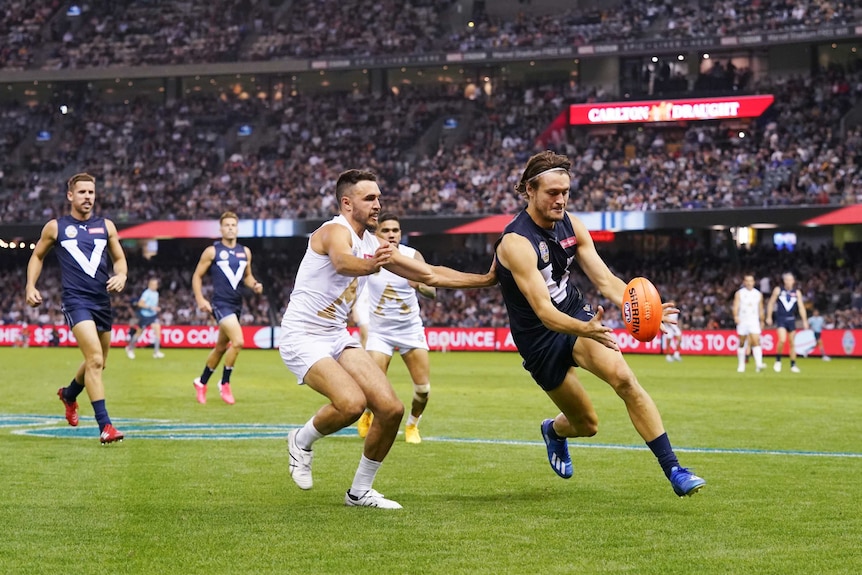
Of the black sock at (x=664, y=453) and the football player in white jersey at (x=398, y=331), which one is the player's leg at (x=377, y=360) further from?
the black sock at (x=664, y=453)

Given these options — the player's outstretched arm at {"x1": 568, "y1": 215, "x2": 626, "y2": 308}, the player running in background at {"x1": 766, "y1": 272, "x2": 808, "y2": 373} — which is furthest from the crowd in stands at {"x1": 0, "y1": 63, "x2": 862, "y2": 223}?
the player's outstretched arm at {"x1": 568, "y1": 215, "x2": 626, "y2": 308}

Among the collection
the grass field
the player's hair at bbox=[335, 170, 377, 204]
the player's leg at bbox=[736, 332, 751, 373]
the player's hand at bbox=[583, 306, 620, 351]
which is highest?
the player's hair at bbox=[335, 170, 377, 204]

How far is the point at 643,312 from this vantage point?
8188 mm

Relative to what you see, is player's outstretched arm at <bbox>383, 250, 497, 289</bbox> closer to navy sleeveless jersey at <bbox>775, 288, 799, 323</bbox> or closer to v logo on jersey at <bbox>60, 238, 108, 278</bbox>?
v logo on jersey at <bbox>60, 238, 108, 278</bbox>

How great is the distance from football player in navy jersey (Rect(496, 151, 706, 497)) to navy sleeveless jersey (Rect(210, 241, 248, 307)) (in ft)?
33.1

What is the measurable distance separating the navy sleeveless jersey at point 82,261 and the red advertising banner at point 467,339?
26222mm

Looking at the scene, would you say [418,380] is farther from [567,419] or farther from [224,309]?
[224,309]

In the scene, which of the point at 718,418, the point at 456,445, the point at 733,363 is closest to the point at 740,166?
the point at 733,363

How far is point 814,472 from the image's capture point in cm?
1050

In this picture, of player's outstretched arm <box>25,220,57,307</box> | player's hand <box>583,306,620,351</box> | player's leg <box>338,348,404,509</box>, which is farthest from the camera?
player's outstretched arm <box>25,220,57,307</box>

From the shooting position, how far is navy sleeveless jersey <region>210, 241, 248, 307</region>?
18672mm

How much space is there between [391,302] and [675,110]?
37.5 metres

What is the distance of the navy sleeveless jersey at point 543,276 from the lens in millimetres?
8914

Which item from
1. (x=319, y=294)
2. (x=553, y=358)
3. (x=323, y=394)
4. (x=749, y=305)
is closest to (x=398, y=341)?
(x=319, y=294)
